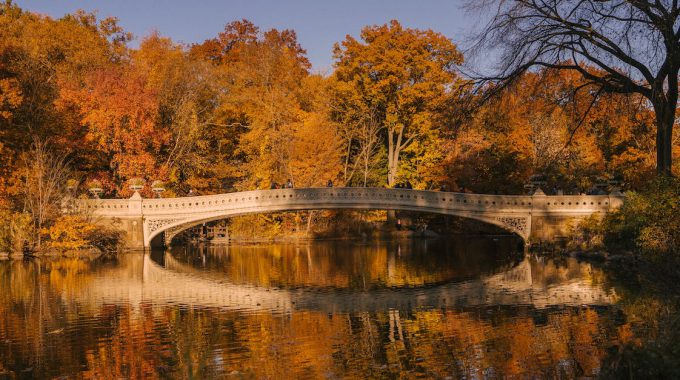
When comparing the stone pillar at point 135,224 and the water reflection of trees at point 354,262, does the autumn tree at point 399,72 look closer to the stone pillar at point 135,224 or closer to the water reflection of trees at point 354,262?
the water reflection of trees at point 354,262

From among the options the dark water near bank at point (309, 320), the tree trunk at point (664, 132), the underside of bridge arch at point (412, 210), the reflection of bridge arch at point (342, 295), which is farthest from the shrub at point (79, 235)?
the tree trunk at point (664, 132)

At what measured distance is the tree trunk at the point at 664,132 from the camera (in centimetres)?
2039

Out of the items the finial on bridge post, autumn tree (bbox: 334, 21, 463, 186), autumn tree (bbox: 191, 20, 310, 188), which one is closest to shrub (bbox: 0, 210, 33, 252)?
the finial on bridge post

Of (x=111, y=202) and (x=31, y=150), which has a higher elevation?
(x=31, y=150)

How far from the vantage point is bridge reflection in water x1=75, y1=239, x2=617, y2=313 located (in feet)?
55.6

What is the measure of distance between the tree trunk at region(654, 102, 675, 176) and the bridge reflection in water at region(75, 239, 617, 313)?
383cm

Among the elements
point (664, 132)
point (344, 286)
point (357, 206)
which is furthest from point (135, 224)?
point (664, 132)

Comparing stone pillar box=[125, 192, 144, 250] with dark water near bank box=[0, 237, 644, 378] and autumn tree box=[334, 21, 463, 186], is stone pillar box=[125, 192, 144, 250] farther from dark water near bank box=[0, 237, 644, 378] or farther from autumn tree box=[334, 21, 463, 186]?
autumn tree box=[334, 21, 463, 186]

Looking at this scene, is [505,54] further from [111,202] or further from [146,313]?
[111,202]

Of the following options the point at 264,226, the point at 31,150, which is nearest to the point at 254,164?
the point at 264,226

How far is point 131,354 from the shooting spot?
11.8 metres

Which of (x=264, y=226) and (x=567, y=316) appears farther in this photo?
(x=264, y=226)

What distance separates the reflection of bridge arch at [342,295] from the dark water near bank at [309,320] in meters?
0.05

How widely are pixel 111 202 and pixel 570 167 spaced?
74.6 ft
